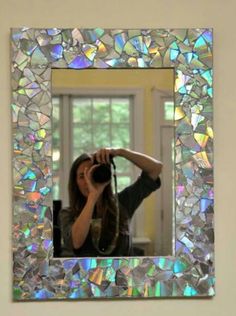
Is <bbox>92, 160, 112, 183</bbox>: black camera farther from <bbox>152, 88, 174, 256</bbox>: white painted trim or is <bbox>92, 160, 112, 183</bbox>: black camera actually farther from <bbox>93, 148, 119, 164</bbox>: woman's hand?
<bbox>152, 88, 174, 256</bbox>: white painted trim

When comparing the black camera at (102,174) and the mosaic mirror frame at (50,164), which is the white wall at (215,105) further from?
the black camera at (102,174)

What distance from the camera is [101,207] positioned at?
4.48 feet

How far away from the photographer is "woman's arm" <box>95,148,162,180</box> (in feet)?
4.47

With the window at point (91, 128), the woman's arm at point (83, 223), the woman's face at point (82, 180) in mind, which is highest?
the window at point (91, 128)

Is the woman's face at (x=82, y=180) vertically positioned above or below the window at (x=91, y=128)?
below

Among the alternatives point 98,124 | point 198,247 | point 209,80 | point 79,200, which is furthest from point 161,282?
point 209,80

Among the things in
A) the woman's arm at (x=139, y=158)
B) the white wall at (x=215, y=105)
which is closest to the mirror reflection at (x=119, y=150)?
the woman's arm at (x=139, y=158)

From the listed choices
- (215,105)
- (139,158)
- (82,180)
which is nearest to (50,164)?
(82,180)

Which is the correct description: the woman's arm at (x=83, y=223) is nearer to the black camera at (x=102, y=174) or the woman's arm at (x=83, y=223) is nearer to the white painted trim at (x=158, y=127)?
the black camera at (x=102, y=174)

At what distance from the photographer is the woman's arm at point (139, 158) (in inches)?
53.6

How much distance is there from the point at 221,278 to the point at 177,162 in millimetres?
344

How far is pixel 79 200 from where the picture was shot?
1356 millimetres

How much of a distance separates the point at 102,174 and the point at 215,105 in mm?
361

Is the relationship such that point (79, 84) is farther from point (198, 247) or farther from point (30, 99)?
point (198, 247)
